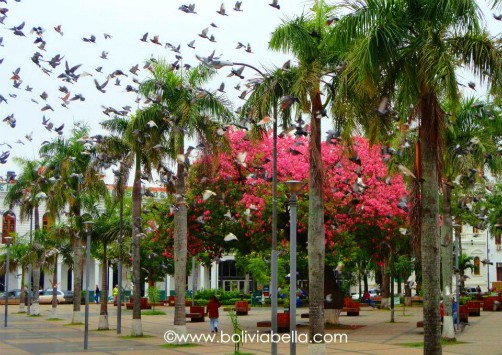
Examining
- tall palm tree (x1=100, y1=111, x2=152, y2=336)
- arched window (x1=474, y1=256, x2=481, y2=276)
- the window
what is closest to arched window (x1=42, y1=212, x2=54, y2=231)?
the window

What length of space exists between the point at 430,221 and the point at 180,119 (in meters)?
10.6

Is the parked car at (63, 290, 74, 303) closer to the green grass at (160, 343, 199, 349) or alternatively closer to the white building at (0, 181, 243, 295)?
the white building at (0, 181, 243, 295)

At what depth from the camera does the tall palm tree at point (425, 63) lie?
13359mm

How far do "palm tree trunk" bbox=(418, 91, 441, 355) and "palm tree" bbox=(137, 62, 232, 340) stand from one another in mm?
9157

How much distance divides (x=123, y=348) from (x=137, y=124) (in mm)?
6925

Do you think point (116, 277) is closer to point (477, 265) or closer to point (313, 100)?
point (477, 265)

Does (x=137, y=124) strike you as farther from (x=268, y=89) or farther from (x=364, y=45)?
(x=364, y=45)

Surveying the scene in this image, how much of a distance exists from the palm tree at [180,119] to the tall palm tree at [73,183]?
639cm

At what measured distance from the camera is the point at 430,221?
13992 mm

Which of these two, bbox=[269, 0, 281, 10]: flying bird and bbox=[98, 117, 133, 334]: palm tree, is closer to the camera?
bbox=[269, 0, 281, 10]: flying bird

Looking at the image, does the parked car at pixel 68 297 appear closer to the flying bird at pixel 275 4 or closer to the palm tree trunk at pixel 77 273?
the palm tree trunk at pixel 77 273

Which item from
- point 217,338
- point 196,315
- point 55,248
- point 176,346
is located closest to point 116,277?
point 55,248

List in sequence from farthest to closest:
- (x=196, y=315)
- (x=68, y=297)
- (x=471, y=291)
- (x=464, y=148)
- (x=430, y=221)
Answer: (x=471, y=291), (x=68, y=297), (x=196, y=315), (x=464, y=148), (x=430, y=221)

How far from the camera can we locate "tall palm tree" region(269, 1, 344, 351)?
16.5 meters
